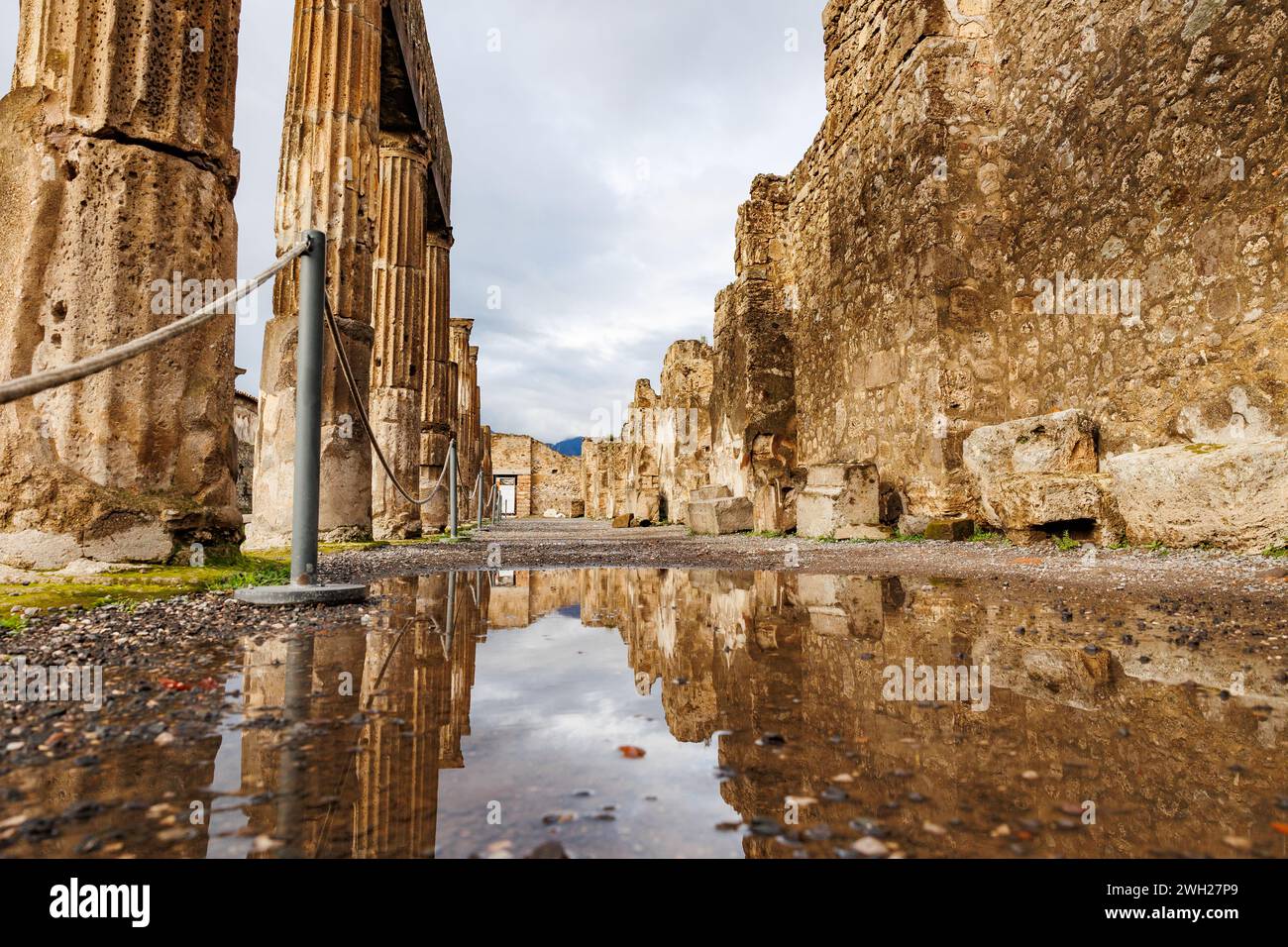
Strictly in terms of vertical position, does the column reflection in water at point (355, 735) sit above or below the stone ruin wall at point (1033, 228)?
below

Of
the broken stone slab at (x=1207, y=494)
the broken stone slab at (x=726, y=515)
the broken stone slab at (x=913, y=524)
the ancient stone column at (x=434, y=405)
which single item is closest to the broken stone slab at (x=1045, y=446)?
the broken stone slab at (x=1207, y=494)

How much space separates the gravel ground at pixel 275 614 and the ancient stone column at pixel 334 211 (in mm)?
1400

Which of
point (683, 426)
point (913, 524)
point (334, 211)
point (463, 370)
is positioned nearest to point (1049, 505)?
point (913, 524)

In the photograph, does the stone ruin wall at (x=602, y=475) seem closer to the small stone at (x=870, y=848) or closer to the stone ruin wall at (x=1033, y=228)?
the stone ruin wall at (x=1033, y=228)

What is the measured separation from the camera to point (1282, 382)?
15.0 ft

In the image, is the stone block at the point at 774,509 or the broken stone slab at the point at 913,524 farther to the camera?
the stone block at the point at 774,509

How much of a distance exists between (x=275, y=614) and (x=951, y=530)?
6135 millimetres

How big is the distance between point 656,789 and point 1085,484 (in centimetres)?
565

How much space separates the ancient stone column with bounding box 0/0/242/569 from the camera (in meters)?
3.37

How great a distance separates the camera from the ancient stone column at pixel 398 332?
1012cm

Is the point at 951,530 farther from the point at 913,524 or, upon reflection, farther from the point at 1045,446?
the point at 1045,446

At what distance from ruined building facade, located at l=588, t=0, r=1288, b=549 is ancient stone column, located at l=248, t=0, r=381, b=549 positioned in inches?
214

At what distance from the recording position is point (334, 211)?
7.46 m
